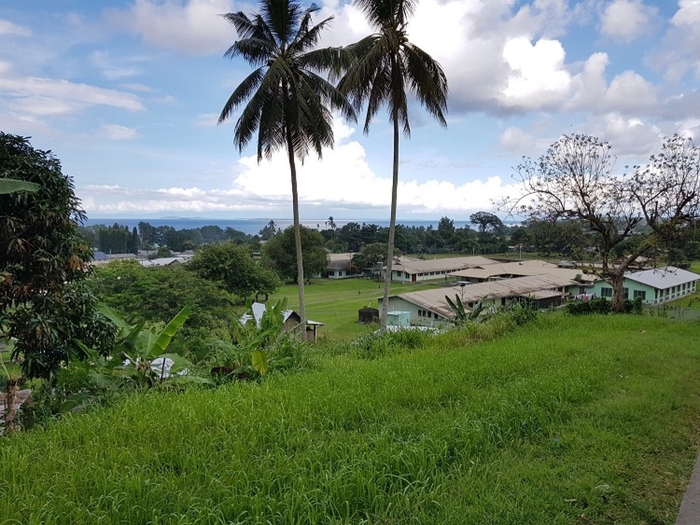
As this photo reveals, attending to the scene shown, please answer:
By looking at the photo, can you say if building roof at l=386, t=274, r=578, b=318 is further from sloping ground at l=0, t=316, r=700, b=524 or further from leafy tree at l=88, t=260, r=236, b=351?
sloping ground at l=0, t=316, r=700, b=524

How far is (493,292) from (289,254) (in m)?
25.0

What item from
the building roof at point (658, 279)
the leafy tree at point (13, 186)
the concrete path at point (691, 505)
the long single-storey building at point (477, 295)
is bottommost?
the long single-storey building at point (477, 295)

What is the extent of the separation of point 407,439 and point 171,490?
176 centimetres

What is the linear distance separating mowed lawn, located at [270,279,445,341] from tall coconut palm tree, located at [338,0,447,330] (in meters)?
10.3

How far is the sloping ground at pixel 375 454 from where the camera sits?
2.75 metres

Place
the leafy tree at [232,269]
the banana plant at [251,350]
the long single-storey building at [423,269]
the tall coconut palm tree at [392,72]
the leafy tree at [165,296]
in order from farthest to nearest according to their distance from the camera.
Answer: the long single-storey building at [423,269] → the leafy tree at [232,269] → the leafy tree at [165,296] → the tall coconut palm tree at [392,72] → the banana plant at [251,350]

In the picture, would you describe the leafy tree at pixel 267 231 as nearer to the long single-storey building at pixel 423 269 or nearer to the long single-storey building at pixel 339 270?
the long single-storey building at pixel 339 270

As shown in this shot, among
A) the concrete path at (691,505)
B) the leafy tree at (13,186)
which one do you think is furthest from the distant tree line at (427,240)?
the concrete path at (691,505)

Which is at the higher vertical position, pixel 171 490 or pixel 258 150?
pixel 258 150

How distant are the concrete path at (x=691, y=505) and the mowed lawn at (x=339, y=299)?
1739cm

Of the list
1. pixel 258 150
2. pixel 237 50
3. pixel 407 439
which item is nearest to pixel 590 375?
pixel 407 439

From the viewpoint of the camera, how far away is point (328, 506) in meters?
2.72

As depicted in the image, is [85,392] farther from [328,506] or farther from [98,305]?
[328,506]

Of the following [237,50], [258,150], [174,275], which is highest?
[237,50]
